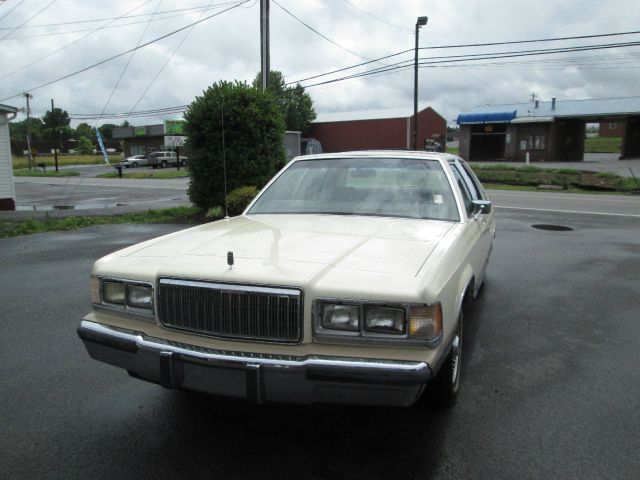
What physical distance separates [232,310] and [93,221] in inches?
447

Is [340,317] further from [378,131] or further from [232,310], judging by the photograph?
[378,131]

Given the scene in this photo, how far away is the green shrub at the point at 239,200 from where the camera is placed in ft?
37.8

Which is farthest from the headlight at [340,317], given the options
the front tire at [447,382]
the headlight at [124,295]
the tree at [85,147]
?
the tree at [85,147]

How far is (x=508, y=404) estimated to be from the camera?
134 inches

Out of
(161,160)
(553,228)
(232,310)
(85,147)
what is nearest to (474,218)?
(232,310)

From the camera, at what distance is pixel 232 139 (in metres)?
12.5

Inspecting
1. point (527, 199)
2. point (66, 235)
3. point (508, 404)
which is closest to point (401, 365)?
point (508, 404)

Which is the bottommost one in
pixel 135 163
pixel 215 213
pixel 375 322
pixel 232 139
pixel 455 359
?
pixel 215 213

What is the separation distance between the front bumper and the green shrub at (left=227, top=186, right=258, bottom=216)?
8963mm

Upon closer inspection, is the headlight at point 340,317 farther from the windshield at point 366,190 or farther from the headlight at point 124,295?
the windshield at point 366,190

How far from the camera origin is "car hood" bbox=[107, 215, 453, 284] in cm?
270

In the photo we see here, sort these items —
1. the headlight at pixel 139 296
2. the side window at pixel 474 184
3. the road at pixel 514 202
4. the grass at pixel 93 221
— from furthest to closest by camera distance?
the road at pixel 514 202 → the grass at pixel 93 221 → the side window at pixel 474 184 → the headlight at pixel 139 296

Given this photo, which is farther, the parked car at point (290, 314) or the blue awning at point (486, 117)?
the blue awning at point (486, 117)

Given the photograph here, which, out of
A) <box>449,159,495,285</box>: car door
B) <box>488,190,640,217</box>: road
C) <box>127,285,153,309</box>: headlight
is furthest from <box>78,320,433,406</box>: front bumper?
<box>488,190,640,217</box>: road
